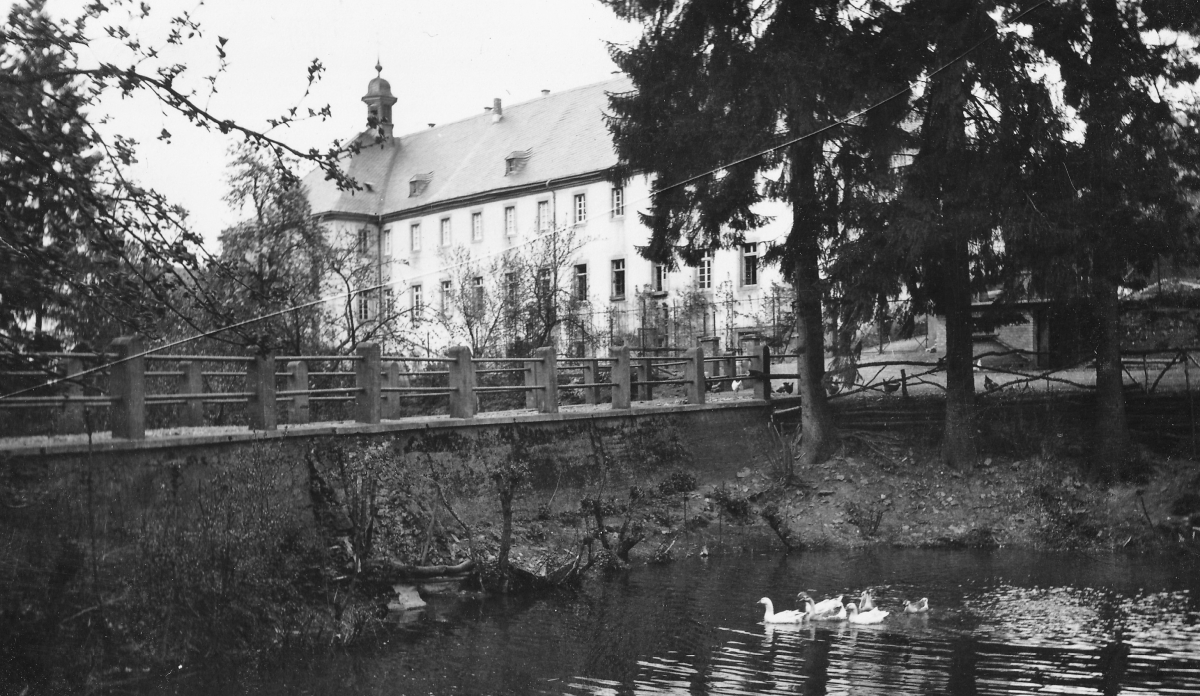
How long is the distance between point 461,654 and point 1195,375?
16.0 m

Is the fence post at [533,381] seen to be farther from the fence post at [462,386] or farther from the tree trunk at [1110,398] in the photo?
the tree trunk at [1110,398]

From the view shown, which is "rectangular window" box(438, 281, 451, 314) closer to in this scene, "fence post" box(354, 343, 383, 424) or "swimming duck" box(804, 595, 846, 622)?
"fence post" box(354, 343, 383, 424)

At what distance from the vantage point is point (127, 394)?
476 inches

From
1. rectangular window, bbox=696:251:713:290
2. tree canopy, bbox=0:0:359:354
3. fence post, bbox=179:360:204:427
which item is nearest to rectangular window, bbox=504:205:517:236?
rectangular window, bbox=696:251:713:290

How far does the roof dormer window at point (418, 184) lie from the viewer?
53781mm

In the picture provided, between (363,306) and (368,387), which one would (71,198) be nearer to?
(368,387)

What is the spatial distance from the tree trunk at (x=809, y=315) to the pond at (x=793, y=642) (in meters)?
5.51

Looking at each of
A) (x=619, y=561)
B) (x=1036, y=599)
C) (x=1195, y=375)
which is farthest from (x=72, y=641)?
(x=1195, y=375)

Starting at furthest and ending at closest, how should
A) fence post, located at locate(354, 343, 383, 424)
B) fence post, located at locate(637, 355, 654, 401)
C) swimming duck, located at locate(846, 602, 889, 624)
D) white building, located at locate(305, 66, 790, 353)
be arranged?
white building, located at locate(305, 66, 790, 353)
fence post, located at locate(637, 355, 654, 401)
fence post, located at locate(354, 343, 383, 424)
swimming duck, located at locate(846, 602, 889, 624)

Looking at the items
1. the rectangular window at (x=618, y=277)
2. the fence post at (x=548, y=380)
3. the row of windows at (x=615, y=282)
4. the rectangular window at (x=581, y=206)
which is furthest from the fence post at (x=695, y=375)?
the rectangular window at (x=581, y=206)

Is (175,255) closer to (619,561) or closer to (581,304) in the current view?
(619,561)

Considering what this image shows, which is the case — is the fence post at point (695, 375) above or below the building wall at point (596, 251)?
below

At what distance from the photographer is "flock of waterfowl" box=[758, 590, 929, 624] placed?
12711 mm

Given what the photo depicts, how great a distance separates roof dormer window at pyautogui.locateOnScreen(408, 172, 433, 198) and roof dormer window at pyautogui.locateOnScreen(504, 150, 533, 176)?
16.9ft
